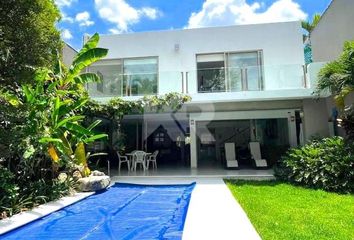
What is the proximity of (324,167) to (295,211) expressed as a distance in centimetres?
382

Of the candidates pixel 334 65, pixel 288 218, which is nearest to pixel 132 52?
pixel 334 65

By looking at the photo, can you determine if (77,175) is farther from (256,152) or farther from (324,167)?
(256,152)

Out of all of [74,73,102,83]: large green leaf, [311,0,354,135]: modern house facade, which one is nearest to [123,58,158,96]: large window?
[74,73,102,83]: large green leaf

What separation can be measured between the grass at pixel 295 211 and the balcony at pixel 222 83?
4.72 metres

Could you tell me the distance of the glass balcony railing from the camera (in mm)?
13852

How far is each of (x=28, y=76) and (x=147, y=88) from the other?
652 cm

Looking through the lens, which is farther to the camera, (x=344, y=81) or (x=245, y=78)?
(x=245, y=78)

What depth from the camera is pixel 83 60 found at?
36.6ft

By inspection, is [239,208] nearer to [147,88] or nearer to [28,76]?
[28,76]

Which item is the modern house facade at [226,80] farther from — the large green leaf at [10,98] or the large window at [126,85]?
the large green leaf at [10,98]

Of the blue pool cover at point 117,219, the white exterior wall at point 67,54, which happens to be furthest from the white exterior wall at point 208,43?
the blue pool cover at point 117,219

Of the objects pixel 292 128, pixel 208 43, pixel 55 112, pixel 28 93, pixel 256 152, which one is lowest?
pixel 256 152

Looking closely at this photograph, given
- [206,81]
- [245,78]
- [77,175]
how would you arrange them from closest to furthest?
[77,175]
[245,78]
[206,81]

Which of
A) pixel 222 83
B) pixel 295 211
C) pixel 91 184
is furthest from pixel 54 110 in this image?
pixel 222 83
